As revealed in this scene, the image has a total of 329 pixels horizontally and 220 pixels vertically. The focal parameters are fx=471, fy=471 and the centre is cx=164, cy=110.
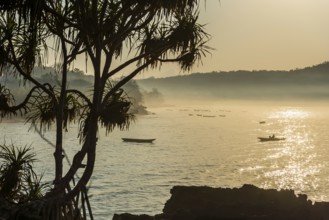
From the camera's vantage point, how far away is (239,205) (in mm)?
23219

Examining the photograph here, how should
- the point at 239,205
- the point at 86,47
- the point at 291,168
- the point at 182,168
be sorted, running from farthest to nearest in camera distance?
the point at 291,168 < the point at 182,168 < the point at 239,205 < the point at 86,47

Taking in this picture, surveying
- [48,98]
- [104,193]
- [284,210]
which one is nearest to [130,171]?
[104,193]

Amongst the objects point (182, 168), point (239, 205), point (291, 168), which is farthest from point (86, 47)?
point (291, 168)

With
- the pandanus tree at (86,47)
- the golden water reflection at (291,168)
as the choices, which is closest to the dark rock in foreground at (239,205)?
the pandanus tree at (86,47)

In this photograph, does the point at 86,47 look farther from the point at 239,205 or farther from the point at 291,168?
the point at 291,168

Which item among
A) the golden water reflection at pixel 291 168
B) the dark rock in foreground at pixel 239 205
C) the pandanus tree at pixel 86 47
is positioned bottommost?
the golden water reflection at pixel 291 168

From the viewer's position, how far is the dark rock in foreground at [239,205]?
74.0 ft

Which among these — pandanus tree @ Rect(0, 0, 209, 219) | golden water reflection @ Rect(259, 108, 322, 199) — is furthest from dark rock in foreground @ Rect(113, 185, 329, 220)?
golden water reflection @ Rect(259, 108, 322, 199)

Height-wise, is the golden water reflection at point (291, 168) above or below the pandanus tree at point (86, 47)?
below

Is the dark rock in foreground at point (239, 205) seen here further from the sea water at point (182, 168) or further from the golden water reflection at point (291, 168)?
the golden water reflection at point (291, 168)

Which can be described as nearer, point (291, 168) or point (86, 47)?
point (86, 47)

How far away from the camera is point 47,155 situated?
3073 inches

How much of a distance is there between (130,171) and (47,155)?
19915 mm

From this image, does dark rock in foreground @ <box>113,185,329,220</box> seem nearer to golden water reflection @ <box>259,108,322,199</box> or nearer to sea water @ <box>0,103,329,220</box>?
sea water @ <box>0,103,329,220</box>
